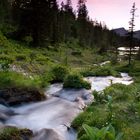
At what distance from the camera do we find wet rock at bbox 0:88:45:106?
742 inches

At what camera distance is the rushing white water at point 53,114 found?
13.9 m

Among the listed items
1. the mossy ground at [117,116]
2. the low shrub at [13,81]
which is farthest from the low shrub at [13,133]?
the low shrub at [13,81]

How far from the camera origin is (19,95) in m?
19.4

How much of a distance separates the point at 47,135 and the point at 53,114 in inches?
149

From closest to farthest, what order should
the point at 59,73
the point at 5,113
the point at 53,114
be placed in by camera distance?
the point at 5,113
the point at 53,114
the point at 59,73

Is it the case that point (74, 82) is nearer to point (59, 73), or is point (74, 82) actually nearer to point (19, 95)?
point (59, 73)

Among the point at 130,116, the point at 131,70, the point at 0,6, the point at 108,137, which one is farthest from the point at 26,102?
the point at 0,6

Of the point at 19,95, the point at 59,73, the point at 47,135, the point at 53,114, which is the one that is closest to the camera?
the point at 47,135

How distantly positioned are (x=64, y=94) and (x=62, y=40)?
4971 cm

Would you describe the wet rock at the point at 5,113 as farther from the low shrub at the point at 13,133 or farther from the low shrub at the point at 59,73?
the low shrub at the point at 59,73

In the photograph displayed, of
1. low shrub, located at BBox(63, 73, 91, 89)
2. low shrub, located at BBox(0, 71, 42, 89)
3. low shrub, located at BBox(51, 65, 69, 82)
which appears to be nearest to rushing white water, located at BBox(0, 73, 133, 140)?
low shrub, located at BBox(63, 73, 91, 89)

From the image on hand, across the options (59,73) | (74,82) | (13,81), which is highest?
(13,81)

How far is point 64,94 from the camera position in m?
22.2

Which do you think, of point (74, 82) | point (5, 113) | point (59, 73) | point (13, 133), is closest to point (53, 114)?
point (5, 113)
